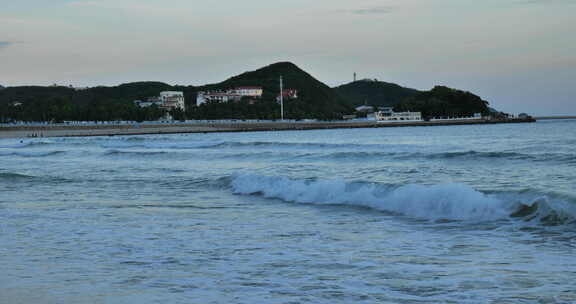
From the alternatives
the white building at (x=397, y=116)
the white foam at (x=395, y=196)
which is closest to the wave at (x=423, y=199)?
the white foam at (x=395, y=196)

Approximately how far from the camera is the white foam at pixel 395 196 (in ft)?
35.3

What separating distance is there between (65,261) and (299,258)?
2.63 meters

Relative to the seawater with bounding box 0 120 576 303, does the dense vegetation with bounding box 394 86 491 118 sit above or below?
above

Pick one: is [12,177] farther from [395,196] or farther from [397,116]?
[397,116]

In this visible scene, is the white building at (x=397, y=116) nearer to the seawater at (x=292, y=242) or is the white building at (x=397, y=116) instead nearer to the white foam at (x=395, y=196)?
the seawater at (x=292, y=242)

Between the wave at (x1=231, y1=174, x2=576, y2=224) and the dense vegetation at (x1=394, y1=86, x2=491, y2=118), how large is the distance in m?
154

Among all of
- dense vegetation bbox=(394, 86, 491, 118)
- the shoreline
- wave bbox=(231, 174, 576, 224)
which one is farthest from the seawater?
dense vegetation bbox=(394, 86, 491, 118)

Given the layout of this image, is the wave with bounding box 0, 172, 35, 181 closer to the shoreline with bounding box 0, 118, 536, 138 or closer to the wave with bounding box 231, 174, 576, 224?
the wave with bounding box 231, 174, 576, 224

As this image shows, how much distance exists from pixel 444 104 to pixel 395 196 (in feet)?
525

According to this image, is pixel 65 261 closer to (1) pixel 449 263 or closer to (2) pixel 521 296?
(1) pixel 449 263

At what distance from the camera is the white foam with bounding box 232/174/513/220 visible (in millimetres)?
10766

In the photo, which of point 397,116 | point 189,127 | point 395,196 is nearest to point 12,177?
point 395,196

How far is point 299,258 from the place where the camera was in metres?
7.38

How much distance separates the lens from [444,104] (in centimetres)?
16750
